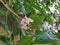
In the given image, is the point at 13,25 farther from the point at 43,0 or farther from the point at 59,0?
the point at 59,0

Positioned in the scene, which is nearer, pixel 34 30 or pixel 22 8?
pixel 34 30

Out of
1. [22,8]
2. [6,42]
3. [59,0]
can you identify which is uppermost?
[59,0]

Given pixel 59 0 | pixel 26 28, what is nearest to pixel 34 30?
pixel 26 28

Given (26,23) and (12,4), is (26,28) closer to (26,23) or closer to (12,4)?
(26,23)

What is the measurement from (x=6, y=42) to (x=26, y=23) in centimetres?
9

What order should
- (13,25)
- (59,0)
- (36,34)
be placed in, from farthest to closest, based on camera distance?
(59,0) → (13,25) → (36,34)

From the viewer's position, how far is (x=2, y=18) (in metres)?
0.72

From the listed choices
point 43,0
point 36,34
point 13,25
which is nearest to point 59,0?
point 43,0

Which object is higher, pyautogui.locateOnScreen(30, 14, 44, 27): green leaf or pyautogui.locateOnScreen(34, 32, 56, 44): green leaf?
pyautogui.locateOnScreen(30, 14, 44, 27): green leaf

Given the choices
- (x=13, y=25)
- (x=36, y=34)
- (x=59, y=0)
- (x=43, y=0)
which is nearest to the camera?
(x=36, y=34)

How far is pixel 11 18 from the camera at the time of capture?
73cm

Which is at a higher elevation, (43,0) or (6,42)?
(43,0)

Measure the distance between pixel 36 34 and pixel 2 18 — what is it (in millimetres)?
209

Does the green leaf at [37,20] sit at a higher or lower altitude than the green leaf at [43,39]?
higher
